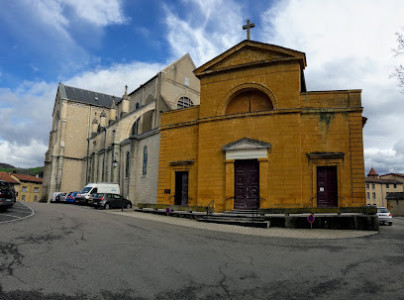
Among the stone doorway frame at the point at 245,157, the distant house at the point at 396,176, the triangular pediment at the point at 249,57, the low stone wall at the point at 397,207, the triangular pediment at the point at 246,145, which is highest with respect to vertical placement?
the triangular pediment at the point at 249,57

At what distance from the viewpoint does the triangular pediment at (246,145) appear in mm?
17219

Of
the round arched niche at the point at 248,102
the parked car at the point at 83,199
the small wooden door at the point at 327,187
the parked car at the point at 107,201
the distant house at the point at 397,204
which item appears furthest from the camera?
the distant house at the point at 397,204

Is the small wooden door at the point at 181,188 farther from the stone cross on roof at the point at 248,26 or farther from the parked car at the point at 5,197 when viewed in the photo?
the stone cross on roof at the point at 248,26

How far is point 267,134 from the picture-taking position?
56.9ft

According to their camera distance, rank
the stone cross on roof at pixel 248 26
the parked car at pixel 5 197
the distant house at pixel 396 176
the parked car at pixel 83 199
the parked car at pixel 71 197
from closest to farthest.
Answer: the parked car at pixel 5 197, the stone cross on roof at pixel 248 26, the parked car at pixel 83 199, the parked car at pixel 71 197, the distant house at pixel 396 176

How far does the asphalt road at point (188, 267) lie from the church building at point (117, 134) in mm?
15512

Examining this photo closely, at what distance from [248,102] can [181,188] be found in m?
7.18

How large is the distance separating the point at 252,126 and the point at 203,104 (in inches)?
147

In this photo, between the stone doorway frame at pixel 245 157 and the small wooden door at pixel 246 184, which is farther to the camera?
the small wooden door at pixel 246 184

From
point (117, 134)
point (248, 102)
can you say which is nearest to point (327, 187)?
point (248, 102)

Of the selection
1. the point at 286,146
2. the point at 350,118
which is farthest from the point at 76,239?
the point at 350,118

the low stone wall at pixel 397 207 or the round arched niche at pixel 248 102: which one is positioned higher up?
the round arched niche at pixel 248 102

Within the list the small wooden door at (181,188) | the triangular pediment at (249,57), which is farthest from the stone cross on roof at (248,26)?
the small wooden door at (181,188)

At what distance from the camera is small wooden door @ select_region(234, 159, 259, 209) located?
17.4 m
